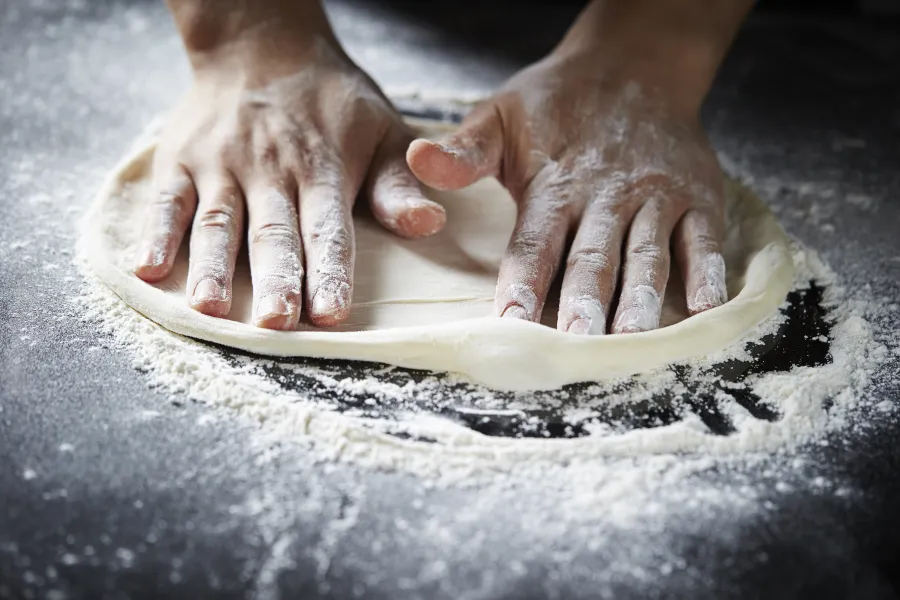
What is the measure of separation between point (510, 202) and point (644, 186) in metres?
0.25

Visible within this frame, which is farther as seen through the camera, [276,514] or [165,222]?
[165,222]

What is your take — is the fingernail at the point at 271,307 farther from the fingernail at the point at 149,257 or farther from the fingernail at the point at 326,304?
the fingernail at the point at 149,257

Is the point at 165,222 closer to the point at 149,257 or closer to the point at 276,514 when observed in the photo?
the point at 149,257

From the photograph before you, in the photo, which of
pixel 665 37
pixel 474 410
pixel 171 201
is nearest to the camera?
pixel 474 410

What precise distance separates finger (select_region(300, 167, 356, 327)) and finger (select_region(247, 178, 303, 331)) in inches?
0.7

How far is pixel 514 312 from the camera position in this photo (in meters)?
1.10

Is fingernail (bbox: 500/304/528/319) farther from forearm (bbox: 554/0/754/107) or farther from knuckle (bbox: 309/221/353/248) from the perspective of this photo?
forearm (bbox: 554/0/754/107)

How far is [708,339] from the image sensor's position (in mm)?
1113

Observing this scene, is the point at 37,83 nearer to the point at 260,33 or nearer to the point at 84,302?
the point at 260,33

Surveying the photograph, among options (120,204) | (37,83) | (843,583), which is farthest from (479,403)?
(37,83)

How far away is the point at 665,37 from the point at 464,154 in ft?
1.71

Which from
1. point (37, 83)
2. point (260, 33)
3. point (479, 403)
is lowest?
point (37, 83)

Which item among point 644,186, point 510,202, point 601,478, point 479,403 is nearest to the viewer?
point 601,478

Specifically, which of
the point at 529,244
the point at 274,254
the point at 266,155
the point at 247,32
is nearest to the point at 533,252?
the point at 529,244
